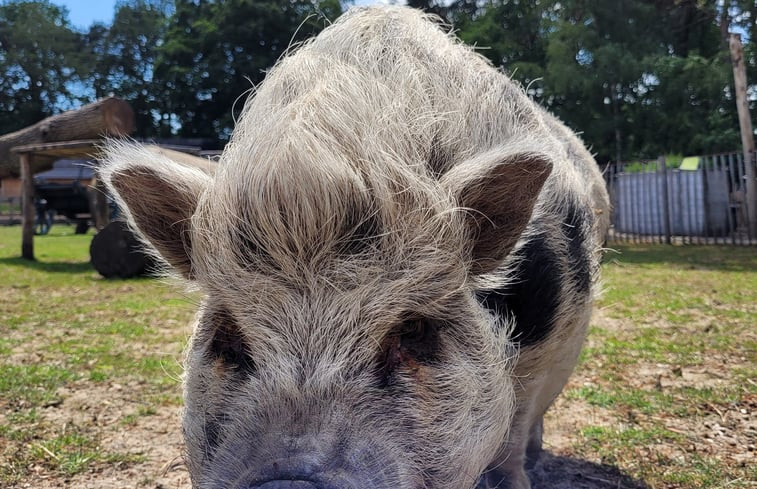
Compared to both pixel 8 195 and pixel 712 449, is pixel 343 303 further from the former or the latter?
pixel 8 195

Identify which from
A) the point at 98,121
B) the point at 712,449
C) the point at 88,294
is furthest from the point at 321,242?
the point at 98,121

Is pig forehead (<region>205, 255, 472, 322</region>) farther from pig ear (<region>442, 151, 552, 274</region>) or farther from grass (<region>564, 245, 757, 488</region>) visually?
grass (<region>564, 245, 757, 488</region>)

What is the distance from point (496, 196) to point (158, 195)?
1.06m

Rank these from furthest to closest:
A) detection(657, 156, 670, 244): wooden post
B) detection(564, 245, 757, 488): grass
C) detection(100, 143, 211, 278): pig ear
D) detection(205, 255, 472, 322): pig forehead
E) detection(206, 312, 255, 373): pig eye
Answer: detection(657, 156, 670, 244): wooden post, detection(564, 245, 757, 488): grass, detection(100, 143, 211, 278): pig ear, detection(206, 312, 255, 373): pig eye, detection(205, 255, 472, 322): pig forehead

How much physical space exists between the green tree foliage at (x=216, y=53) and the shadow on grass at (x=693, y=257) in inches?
794

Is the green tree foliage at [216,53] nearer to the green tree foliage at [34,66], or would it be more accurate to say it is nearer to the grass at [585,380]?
the green tree foliage at [34,66]

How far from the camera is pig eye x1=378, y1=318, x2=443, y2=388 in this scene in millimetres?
1693

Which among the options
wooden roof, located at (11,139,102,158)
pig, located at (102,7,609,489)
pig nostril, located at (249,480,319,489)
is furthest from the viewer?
wooden roof, located at (11,139,102,158)

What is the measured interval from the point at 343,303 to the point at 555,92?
2245cm

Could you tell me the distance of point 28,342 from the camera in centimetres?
568

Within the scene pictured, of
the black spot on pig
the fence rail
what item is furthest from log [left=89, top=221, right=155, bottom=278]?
the fence rail

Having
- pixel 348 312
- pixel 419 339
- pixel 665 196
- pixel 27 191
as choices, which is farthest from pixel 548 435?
pixel 665 196

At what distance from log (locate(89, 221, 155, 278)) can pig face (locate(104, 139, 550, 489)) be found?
29.4 feet

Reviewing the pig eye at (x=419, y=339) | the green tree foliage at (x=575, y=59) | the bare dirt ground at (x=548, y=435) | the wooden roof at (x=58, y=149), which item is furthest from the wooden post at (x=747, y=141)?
the pig eye at (x=419, y=339)
